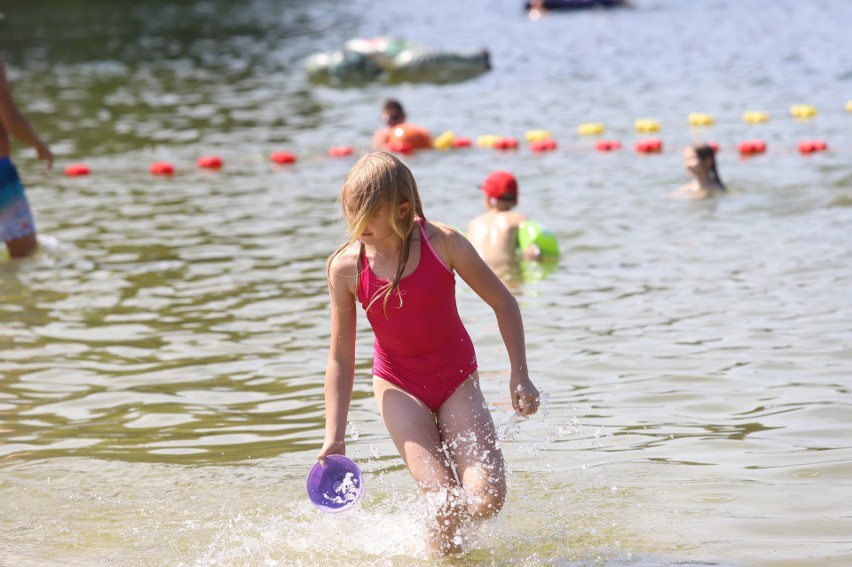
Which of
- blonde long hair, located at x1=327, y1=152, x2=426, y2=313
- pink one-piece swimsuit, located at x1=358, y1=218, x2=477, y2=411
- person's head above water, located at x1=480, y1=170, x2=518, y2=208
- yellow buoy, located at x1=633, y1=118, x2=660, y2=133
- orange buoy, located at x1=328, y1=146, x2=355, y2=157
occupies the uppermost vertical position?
blonde long hair, located at x1=327, y1=152, x2=426, y2=313

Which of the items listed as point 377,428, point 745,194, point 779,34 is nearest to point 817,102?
point 745,194

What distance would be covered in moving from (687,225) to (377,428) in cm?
557

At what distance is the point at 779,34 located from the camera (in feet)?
92.9

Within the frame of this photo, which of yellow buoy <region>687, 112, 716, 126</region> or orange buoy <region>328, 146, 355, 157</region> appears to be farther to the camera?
yellow buoy <region>687, 112, 716, 126</region>

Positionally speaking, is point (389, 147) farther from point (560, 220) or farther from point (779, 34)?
point (779, 34)

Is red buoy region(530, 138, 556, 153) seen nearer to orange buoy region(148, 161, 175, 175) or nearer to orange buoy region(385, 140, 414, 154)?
orange buoy region(385, 140, 414, 154)

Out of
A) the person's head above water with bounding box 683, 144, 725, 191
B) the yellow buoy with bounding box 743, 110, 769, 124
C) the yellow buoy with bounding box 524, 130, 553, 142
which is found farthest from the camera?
the yellow buoy with bounding box 743, 110, 769, 124

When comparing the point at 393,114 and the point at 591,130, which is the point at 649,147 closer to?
the point at 591,130

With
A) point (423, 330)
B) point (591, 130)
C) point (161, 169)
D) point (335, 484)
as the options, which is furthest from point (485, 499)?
point (591, 130)

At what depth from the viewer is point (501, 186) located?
370 inches

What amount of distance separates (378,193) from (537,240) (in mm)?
5183

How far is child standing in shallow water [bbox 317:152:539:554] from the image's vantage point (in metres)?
4.44

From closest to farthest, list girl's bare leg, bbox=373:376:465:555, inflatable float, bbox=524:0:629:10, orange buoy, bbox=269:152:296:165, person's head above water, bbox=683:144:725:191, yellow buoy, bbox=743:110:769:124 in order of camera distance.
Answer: girl's bare leg, bbox=373:376:465:555, person's head above water, bbox=683:144:725:191, orange buoy, bbox=269:152:296:165, yellow buoy, bbox=743:110:769:124, inflatable float, bbox=524:0:629:10

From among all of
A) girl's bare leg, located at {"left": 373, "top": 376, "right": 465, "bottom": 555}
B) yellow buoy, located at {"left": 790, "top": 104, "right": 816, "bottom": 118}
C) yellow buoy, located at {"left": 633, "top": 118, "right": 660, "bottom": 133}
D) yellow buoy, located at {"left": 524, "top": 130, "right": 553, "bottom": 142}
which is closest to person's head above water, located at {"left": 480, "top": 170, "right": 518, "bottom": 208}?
girl's bare leg, located at {"left": 373, "top": 376, "right": 465, "bottom": 555}
